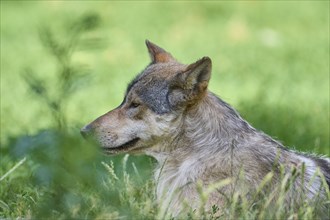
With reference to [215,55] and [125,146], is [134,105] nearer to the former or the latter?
[125,146]

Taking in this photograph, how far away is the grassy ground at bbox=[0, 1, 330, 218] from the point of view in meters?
5.63

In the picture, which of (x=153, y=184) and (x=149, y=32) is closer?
(x=153, y=184)

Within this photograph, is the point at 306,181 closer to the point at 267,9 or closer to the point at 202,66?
the point at 202,66

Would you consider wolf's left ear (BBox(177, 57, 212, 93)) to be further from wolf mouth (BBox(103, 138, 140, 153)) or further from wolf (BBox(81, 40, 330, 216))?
wolf mouth (BBox(103, 138, 140, 153))

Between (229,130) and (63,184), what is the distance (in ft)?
6.32

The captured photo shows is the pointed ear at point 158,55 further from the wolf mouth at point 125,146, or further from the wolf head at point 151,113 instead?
the wolf mouth at point 125,146

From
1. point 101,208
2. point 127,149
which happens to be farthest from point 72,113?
point 101,208

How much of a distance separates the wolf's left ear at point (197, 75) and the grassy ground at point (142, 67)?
0.69 m

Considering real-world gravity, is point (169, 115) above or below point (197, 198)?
above

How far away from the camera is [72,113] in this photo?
465 inches

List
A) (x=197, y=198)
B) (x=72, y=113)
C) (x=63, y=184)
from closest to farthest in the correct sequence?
(x=63, y=184) < (x=197, y=198) < (x=72, y=113)

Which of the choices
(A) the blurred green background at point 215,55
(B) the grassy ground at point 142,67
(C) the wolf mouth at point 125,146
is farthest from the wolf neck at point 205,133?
(A) the blurred green background at point 215,55

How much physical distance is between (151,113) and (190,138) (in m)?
0.31

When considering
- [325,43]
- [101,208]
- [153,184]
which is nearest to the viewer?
[101,208]
